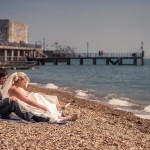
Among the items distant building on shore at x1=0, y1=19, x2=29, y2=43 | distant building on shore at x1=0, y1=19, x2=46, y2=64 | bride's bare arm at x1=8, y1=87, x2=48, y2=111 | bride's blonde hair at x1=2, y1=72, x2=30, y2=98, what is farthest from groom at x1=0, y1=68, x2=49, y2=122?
distant building on shore at x1=0, y1=19, x2=29, y2=43

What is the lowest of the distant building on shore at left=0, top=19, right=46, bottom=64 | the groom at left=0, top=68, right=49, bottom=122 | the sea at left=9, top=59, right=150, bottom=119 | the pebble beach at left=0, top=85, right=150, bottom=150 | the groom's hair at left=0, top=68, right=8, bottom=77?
the sea at left=9, top=59, right=150, bottom=119

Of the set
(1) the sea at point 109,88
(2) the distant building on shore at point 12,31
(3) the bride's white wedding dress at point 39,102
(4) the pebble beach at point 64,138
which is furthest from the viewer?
(2) the distant building on shore at point 12,31

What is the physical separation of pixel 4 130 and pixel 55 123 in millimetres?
1117

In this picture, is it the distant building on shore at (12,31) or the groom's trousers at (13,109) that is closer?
the groom's trousers at (13,109)

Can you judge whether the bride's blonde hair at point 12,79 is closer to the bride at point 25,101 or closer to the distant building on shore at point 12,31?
the bride at point 25,101

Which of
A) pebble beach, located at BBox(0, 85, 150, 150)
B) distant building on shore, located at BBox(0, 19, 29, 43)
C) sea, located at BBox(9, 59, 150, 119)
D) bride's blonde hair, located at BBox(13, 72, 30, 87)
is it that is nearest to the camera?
pebble beach, located at BBox(0, 85, 150, 150)

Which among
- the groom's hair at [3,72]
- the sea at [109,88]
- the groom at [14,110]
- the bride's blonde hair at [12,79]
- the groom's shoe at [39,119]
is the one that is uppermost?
the groom's hair at [3,72]

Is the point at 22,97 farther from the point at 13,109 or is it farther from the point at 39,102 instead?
the point at 39,102

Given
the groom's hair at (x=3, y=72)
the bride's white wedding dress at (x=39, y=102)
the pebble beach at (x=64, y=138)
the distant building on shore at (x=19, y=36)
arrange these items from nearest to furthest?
the pebble beach at (x=64, y=138) → the bride's white wedding dress at (x=39, y=102) → the groom's hair at (x=3, y=72) → the distant building on shore at (x=19, y=36)

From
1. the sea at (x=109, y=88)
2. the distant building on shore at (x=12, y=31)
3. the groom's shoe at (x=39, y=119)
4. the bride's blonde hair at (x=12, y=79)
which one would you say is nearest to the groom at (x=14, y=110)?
the groom's shoe at (x=39, y=119)

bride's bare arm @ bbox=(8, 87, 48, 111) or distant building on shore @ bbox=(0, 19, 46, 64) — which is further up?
distant building on shore @ bbox=(0, 19, 46, 64)

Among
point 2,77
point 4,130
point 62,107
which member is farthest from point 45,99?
point 4,130

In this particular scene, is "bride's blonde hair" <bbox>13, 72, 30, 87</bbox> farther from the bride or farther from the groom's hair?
the groom's hair

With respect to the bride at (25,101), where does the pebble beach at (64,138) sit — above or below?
below
